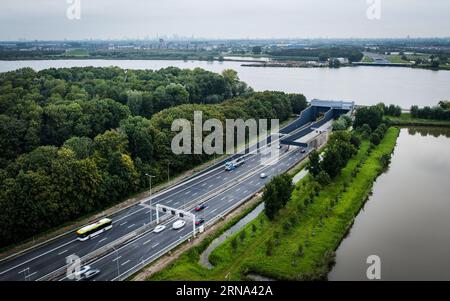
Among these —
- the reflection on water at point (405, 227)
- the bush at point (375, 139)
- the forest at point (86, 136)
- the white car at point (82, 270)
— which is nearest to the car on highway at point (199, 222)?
the forest at point (86, 136)

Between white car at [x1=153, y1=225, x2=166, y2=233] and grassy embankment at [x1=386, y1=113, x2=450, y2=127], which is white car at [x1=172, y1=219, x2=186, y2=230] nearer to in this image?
white car at [x1=153, y1=225, x2=166, y2=233]

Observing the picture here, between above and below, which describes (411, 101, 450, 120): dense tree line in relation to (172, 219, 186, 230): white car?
above

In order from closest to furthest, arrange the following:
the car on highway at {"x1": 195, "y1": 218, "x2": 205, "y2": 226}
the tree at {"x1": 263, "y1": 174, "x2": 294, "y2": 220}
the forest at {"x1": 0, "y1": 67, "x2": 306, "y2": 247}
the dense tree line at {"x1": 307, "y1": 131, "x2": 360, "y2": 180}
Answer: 1. the forest at {"x1": 0, "y1": 67, "x2": 306, "y2": 247}
2. the car on highway at {"x1": 195, "y1": 218, "x2": 205, "y2": 226}
3. the tree at {"x1": 263, "y1": 174, "x2": 294, "y2": 220}
4. the dense tree line at {"x1": 307, "y1": 131, "x2": 360, "y2": 180}

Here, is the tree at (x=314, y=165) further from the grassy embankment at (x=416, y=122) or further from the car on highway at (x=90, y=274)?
the grassy embankment at (x=416, y=122)

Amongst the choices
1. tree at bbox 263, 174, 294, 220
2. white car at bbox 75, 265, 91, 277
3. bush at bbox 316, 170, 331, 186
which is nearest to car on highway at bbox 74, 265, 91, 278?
white car at bbox 75, 265, 91, 277

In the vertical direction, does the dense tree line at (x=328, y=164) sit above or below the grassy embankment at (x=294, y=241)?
above

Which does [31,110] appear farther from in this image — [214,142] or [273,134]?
[273,134]
